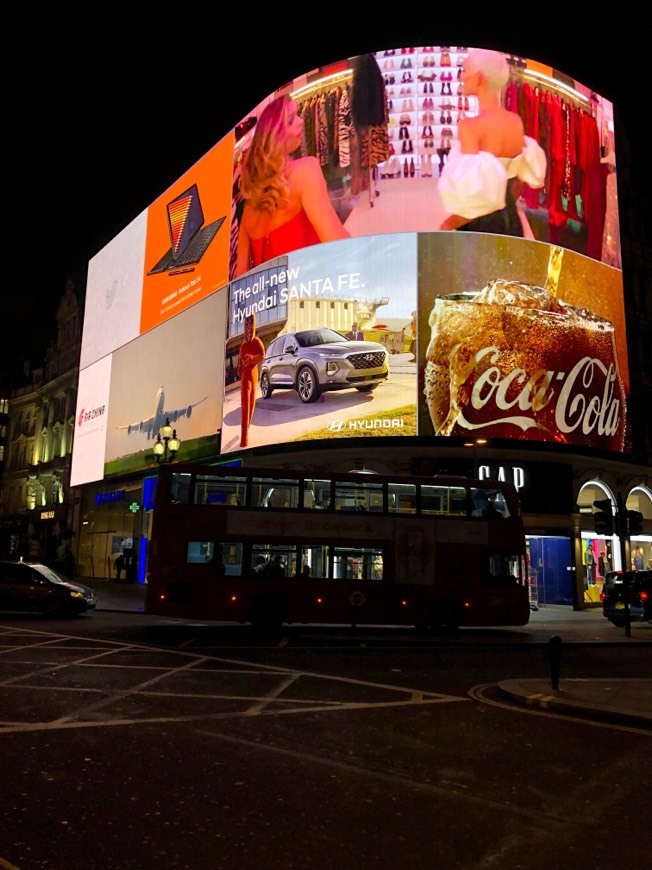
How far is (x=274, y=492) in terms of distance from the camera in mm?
17859

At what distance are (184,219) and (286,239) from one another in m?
10.3

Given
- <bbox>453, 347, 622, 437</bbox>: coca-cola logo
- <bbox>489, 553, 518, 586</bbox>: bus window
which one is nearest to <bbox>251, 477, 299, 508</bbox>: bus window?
<bbox>489, 553, 518, 586</bbox>: bus window

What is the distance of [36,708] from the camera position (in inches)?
327

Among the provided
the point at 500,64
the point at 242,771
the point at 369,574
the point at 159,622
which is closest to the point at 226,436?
the point at 159,622

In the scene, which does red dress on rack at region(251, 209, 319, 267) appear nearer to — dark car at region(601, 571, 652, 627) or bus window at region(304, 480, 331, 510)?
bus window at region(304, 480, 331, 510)

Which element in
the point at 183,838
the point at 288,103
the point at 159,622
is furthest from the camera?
the point at 288,103

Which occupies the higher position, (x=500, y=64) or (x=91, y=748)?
(x=500, y=64)

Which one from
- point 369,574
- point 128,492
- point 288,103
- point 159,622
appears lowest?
point 159,622

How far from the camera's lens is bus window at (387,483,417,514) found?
1834 cm

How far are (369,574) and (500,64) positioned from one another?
25351mm

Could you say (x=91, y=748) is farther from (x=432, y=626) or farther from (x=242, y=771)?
(x=432, y=626)

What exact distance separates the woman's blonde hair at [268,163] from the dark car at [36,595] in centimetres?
2087

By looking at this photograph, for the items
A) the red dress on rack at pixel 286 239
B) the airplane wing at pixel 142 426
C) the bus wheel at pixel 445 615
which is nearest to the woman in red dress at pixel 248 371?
the red dress on rack at pixel 286 239

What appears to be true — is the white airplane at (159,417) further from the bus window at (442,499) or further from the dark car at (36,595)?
the bus window at (442,499)
